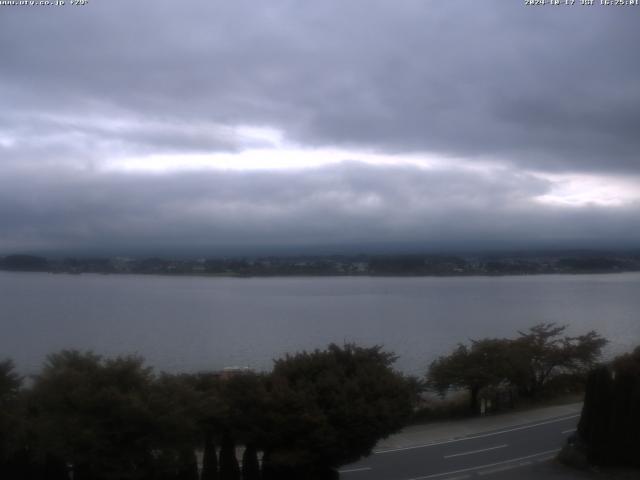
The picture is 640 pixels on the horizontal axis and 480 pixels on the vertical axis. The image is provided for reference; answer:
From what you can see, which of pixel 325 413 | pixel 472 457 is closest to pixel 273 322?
pixel 472 457

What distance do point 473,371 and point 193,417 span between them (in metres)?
19.2

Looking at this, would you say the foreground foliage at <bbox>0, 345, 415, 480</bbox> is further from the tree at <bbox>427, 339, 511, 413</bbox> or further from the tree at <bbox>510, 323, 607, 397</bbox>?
the tree at <bbox>510, 323, 607, 397</bbox>

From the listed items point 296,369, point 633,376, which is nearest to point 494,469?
point 633,376

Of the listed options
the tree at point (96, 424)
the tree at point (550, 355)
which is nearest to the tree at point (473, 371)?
the tree at point (550, 355)

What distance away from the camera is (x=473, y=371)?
31344mm

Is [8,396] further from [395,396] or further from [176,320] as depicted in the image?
[176,320]

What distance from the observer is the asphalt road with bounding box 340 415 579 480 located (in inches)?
763

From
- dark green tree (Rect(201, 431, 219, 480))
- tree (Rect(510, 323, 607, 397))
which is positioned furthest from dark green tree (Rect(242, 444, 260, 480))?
tree (Rect(510, 323, 607, 397))

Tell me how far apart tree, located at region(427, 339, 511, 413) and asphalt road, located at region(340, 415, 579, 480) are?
5296 mm

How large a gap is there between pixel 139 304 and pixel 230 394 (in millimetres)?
68948

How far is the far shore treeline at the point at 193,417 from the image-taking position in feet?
45.0

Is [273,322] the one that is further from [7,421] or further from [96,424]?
[96,424]

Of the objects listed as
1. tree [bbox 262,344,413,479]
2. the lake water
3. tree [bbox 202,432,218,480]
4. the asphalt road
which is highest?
tree [bbox 262,344,413,479]

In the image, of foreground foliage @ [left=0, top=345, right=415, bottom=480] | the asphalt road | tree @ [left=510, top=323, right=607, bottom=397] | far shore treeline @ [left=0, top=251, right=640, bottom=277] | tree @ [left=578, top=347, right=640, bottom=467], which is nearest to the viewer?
foreground foliage @ [left=0, top=345, right=415, bottom=480]
